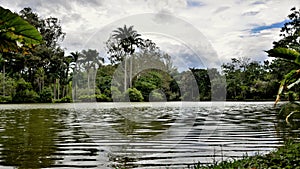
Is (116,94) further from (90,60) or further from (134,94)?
(90,60)

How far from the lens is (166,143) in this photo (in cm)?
809

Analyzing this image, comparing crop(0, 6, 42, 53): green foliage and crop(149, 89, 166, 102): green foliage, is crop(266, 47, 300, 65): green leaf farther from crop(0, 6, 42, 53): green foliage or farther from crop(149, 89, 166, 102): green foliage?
crop(149, 89, 166, 102): green foliage

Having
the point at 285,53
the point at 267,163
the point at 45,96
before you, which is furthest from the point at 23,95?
the point at 267,163

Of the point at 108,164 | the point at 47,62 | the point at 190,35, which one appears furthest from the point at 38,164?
the point at 47,62

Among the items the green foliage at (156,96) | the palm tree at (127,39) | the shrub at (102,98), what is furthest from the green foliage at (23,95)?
the green foliage at (156,96)

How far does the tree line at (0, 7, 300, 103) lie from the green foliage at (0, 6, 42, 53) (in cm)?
2628

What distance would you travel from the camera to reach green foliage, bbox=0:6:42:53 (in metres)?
4.66

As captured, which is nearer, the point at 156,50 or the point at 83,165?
the point at 83,165

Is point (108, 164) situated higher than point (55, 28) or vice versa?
point (55, 28)

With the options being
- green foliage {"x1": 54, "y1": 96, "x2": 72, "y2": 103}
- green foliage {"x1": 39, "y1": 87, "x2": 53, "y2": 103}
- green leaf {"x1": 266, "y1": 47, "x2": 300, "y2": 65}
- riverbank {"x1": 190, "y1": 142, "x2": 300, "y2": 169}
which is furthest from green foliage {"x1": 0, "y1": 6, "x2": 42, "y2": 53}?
green foliage {"x1": 39, "y1": 87, "x2": 53, "y2": 103}

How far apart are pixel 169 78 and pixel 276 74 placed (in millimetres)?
18476

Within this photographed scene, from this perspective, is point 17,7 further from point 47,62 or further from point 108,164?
point 108,164

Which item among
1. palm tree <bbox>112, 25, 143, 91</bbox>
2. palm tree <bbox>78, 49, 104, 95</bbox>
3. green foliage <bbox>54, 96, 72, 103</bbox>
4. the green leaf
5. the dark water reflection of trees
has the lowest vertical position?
the dark water reflection of trees

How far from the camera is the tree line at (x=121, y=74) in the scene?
39.9 metres
